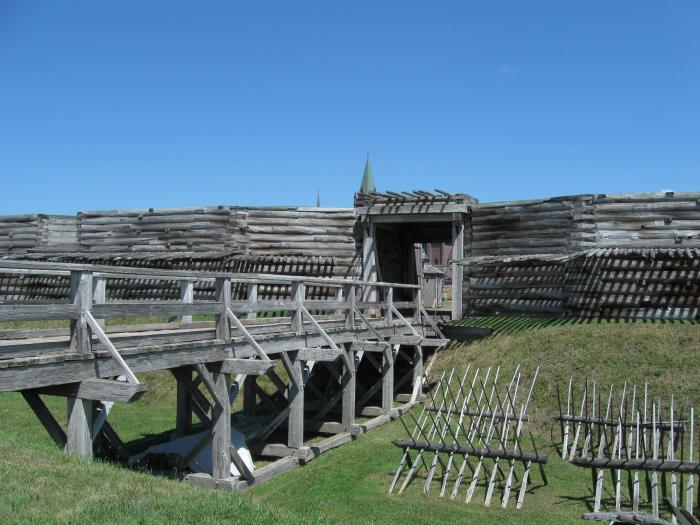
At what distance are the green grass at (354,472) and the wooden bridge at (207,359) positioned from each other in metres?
0.62

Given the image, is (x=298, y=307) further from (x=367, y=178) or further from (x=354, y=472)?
(x=367, y=178)

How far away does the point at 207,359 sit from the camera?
9.29 meters

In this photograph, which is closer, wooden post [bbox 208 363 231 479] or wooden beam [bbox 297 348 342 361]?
wooden post [bbox 208 363 231 479]

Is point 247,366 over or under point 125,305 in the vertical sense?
under

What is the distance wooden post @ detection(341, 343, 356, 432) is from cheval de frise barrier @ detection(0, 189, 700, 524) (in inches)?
1.7

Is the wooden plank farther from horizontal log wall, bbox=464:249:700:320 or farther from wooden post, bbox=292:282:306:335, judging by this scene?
horizontal log wall, bbox=464:249:700:320

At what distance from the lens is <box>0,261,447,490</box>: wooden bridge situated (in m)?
6.96

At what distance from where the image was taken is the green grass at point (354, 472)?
5.50 meters

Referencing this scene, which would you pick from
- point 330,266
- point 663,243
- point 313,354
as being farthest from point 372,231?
point 313,354

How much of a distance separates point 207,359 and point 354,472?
3.48m

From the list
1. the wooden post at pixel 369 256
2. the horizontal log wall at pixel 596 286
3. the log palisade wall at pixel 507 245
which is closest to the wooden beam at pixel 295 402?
the log palisade wall at pixel 507 245

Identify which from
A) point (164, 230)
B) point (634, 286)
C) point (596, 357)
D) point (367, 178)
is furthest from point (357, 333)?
point (367, 178)

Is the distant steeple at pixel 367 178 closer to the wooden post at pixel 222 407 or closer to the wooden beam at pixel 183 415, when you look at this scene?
the wooden beam at pixel 183 415

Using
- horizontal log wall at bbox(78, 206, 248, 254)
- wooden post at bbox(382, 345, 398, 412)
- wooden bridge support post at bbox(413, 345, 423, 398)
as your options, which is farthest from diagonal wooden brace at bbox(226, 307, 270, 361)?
horizontal log wall at bbox(78, 206, 248, 254)
